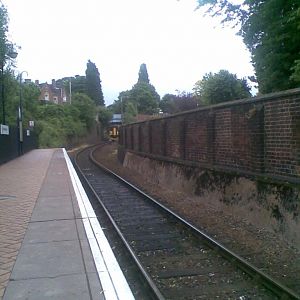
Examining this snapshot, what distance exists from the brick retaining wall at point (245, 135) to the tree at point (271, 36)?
311cm

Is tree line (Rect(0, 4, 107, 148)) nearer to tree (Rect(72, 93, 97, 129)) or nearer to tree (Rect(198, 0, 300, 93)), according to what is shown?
tree (Rect(72, 93, 97, 129))

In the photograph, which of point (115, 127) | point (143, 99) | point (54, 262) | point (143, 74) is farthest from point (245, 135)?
point (143, 74)

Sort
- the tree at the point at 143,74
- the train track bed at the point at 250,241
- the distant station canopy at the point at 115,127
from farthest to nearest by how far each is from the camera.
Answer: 1. the tree at the point at 143,74
2. the distant station canopy at the point at 115,127
3. the train track bed at the point at 250,241

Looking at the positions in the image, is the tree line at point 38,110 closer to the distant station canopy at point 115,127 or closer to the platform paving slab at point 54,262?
the distant station canopy at point 115,127

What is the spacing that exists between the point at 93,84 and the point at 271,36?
120449 mm

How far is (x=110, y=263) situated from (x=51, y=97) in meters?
132

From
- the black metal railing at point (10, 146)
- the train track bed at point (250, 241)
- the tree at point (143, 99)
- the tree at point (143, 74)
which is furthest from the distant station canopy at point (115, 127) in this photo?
the train track bed at point (250, 241)

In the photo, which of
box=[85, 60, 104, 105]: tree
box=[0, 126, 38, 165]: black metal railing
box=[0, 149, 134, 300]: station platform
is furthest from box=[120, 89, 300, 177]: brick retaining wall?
box=[85, 60, 104, 105]: tree

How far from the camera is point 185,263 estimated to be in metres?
7.59

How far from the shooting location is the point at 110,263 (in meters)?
6.29

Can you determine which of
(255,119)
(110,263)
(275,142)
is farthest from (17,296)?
(255,119)

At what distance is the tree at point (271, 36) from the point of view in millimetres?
15945

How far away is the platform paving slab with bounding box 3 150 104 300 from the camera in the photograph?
523cm

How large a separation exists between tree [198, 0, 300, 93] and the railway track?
666 cm
